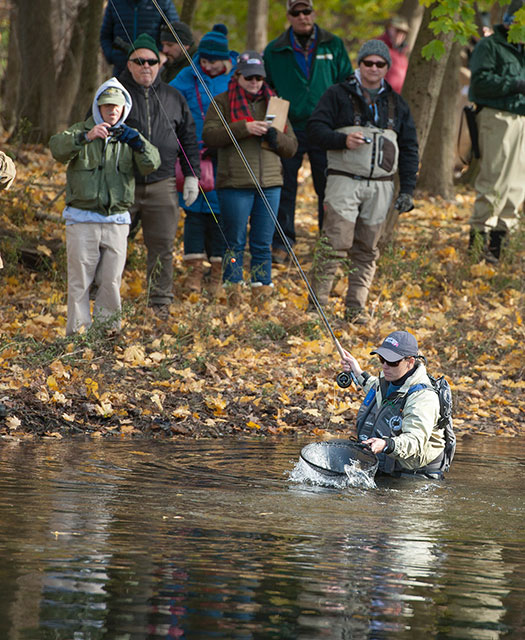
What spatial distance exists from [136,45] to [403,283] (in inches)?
183

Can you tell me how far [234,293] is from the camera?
12.0 meters

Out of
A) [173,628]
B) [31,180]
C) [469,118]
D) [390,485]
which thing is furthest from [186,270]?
[173,628]

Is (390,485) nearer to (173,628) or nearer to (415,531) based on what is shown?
(415,531)

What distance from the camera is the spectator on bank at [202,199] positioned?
12.2m

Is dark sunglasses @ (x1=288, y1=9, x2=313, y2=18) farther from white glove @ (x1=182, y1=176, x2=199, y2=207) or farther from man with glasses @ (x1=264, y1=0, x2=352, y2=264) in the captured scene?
white glove @ (x1=182, y1=176, x2=199, y2=207)

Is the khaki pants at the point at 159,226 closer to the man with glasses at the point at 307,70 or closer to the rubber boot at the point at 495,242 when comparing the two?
the man with glasses at the point at 307,70

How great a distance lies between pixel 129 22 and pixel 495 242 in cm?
513

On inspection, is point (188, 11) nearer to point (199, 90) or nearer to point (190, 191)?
point (199, 90)

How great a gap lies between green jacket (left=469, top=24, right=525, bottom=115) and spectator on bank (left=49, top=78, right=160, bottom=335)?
15.3ft

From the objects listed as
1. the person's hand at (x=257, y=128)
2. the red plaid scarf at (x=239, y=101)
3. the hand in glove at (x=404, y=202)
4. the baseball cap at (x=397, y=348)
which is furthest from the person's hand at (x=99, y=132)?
the baseball cap at (x=397, y=348)

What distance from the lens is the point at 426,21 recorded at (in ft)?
48.2

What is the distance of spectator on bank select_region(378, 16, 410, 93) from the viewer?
1614 centimetres


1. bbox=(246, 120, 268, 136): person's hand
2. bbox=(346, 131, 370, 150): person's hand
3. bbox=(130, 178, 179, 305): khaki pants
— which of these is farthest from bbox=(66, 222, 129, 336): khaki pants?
bbox=(346, 131, 370, 150): person's hand

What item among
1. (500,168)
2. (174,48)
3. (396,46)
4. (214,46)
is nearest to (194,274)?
(214,46)
